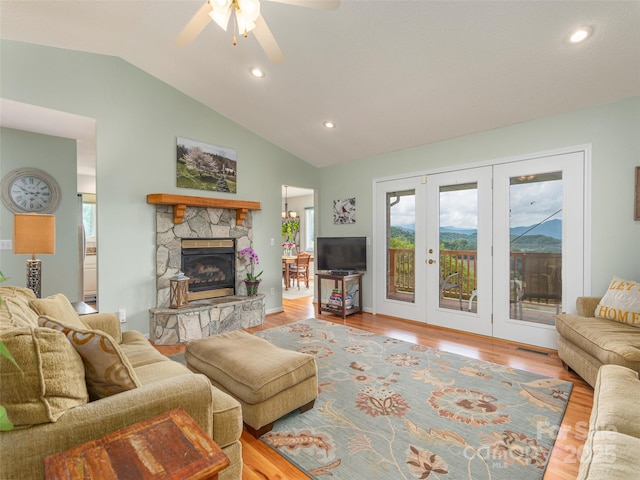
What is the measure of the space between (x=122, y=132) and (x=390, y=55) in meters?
3.03

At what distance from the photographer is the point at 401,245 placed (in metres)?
4.66

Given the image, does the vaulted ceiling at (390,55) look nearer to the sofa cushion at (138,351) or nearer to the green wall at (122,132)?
the green wall at (122,132)

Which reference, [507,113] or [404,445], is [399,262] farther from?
[404,445]

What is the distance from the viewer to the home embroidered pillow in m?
2.50

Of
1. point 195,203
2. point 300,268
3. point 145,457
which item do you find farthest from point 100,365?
point 300,268

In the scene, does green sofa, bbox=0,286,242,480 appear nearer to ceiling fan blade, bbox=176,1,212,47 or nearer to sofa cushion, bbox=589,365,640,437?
sofa cushion, bbox=589,365,640,437

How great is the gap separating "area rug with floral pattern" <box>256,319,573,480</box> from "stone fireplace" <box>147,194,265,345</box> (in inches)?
60.8

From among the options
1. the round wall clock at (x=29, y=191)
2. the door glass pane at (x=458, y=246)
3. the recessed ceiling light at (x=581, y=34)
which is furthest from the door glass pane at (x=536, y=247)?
the round wall clock at (x=29, y=191)

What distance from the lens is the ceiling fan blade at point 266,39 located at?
186cm

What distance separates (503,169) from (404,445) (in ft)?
10.5

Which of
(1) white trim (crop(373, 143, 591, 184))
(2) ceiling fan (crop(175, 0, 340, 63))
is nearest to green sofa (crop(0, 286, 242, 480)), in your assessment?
(2) ceiling fan (crop(175, 0, 340, 63))

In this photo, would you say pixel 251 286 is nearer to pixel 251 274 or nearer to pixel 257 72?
pixel 251 274

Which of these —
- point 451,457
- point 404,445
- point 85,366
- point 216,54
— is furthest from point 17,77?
point 451,457

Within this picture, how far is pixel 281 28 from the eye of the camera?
2.70 m
